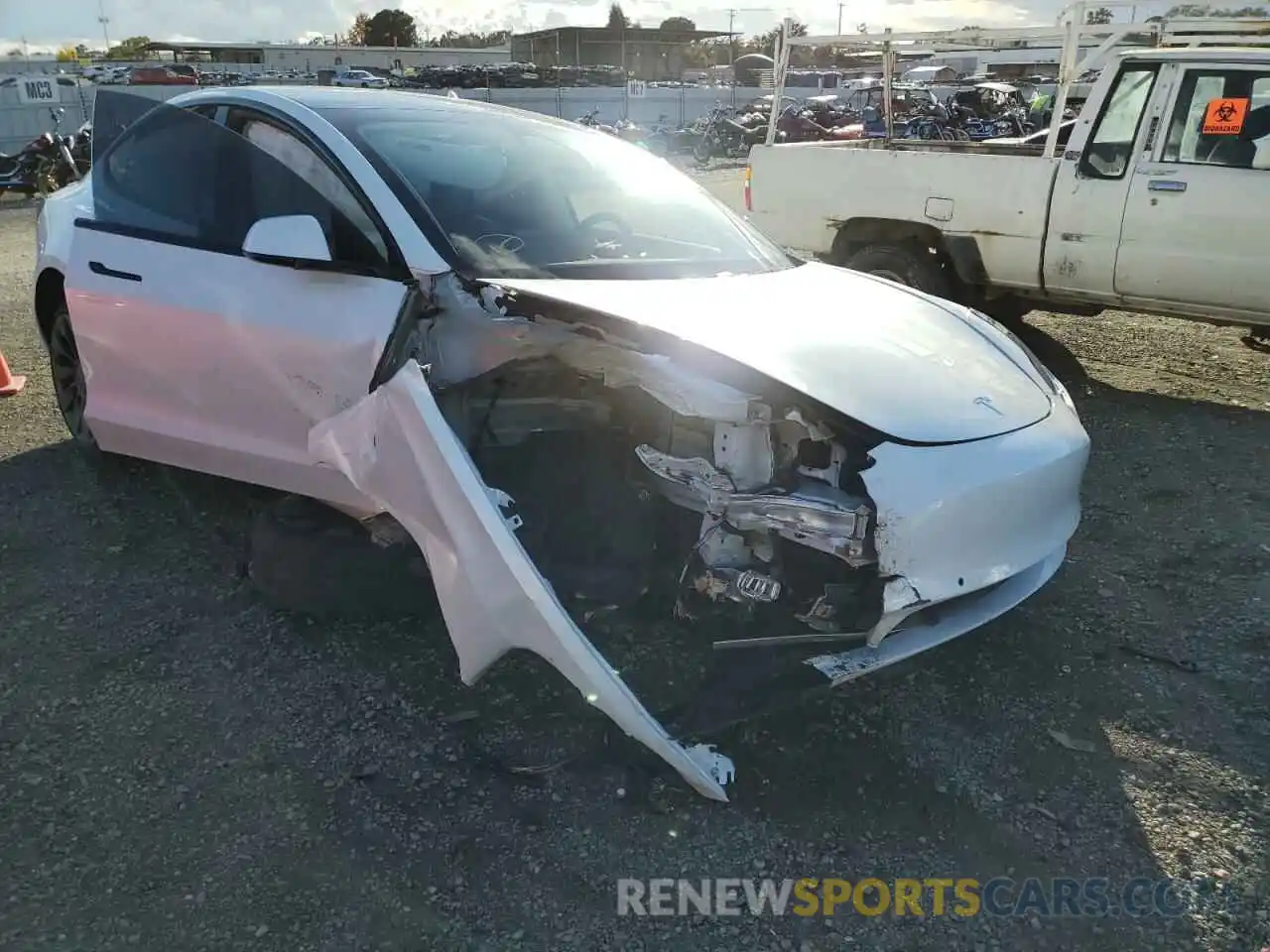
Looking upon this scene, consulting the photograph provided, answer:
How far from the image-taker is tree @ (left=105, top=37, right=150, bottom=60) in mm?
72456

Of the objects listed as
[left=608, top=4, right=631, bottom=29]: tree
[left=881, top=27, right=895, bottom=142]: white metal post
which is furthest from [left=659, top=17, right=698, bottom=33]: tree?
[left=881, top=27, right=895, bottom=142]: white metal post

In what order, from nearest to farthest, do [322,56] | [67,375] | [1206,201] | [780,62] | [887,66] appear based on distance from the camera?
[67,375] < [1206,201] < [780,62] < [887,66] < [322,56]

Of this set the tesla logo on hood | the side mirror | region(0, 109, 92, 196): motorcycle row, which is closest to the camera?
the tesla logo on hood

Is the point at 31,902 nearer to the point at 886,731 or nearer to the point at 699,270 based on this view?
the point at 886,731

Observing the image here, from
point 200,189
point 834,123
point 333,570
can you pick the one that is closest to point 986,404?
point 333,570

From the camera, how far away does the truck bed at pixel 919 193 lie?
641cm

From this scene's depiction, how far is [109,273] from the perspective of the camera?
385 cm

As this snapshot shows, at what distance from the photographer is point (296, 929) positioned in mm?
2180

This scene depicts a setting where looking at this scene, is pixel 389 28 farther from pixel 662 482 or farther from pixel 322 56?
pixel 662 482

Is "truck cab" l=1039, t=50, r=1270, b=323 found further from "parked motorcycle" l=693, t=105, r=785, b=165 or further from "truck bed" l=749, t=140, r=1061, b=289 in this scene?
"parked motorcycle" l=693, t=105, r=785, b=165

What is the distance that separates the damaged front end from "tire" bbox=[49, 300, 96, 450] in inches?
88.3

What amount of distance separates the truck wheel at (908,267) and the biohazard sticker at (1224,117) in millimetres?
1743
